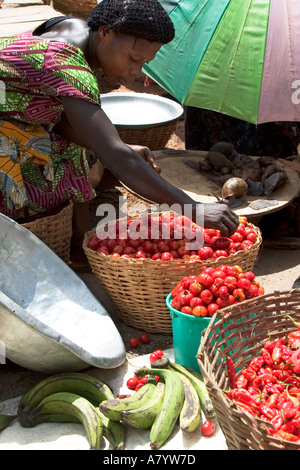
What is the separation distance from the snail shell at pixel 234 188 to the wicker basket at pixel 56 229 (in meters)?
1.29

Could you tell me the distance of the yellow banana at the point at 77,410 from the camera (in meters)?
2.60

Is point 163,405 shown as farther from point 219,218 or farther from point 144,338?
point 219,218

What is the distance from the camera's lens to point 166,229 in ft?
12.1

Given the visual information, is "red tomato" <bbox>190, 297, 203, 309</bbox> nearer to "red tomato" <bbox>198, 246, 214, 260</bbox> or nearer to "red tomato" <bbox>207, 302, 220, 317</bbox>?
"red tomato" <bbox>207, 302, 220, 317</bbox>

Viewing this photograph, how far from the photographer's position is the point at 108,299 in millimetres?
4023

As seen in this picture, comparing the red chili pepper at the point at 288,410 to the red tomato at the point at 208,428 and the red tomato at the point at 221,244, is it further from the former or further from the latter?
the red tomato at the point at 221,244

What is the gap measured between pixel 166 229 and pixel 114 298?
0.52m

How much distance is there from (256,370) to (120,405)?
2.06ft

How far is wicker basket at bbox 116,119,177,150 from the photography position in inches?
217

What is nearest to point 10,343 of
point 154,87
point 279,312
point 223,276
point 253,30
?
point 223,276

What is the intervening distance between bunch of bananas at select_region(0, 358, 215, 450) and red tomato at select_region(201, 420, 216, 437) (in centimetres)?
3

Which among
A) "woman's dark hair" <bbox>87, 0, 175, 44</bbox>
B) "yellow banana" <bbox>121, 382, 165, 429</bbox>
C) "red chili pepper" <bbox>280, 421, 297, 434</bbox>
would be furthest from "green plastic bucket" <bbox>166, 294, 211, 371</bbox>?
"woman's dark hair" <bbox>87, 0, 175, 44</bbox>
